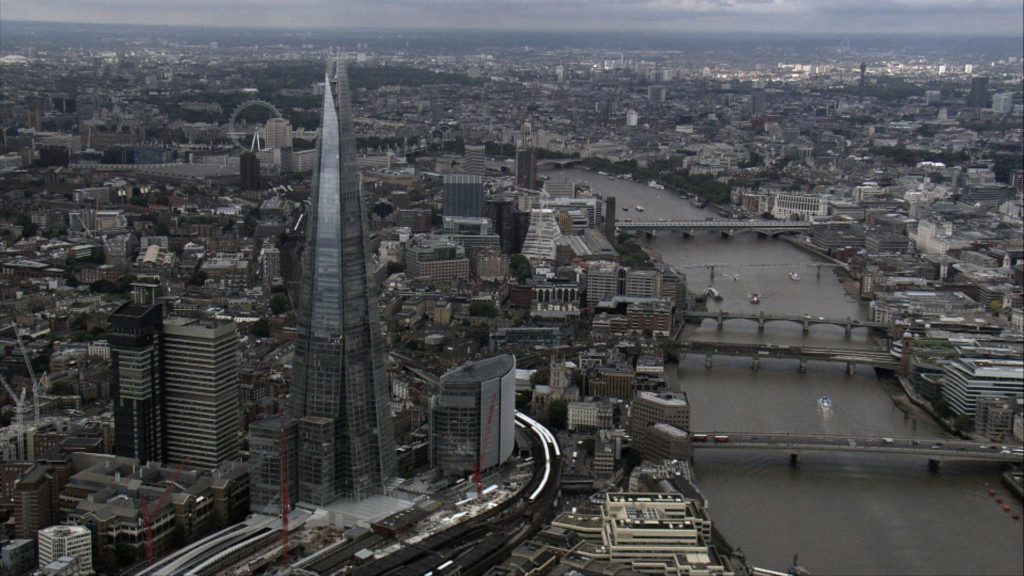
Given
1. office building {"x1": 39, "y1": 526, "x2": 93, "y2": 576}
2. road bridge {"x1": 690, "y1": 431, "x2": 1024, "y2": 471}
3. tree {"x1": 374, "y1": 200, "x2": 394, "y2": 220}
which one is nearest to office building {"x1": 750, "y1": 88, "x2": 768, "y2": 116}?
tree {"x1": 374, "y1": 200, "x2": 394, "y2": 220}

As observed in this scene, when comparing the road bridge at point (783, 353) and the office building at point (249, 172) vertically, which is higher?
the office building at point (249, 172)

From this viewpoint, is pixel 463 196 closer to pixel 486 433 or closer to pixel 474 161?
pixel 474 161

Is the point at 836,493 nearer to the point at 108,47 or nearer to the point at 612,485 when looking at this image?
the point at 612,485

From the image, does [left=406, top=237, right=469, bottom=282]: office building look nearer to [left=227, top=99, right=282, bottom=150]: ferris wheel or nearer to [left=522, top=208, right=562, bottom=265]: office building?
[left=522, top=208, right=562, bottom=265]: office building

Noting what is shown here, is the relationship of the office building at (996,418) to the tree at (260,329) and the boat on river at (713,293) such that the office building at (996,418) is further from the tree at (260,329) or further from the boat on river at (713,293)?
the tree at (260,329)

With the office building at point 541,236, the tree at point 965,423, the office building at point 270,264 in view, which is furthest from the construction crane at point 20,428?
the office building at point 541,236
